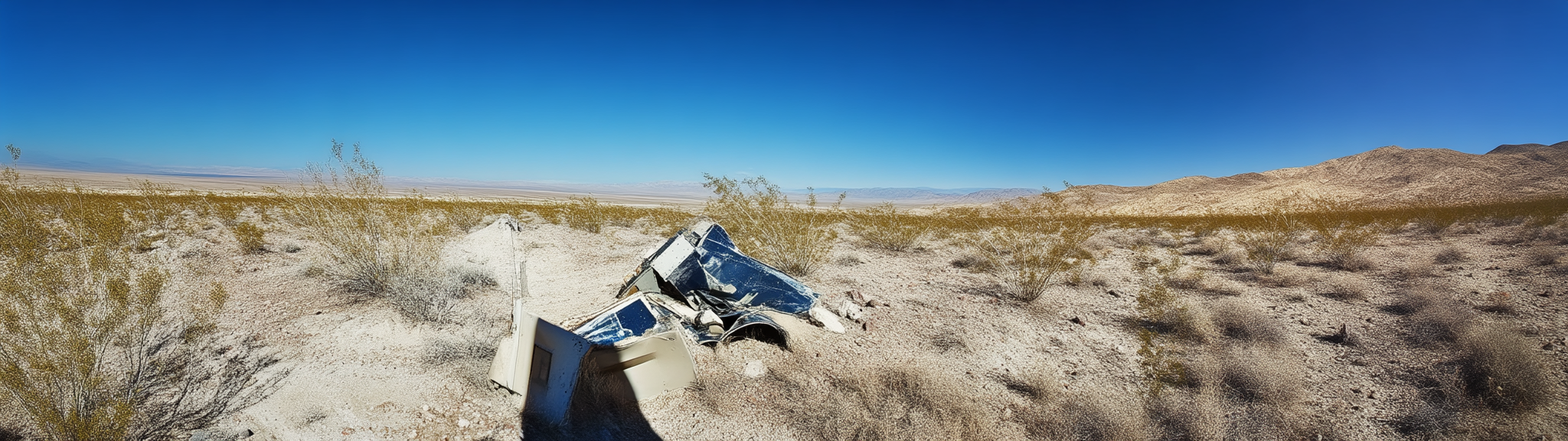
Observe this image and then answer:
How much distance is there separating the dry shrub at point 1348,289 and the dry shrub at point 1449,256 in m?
2.99

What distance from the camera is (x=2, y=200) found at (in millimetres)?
6949

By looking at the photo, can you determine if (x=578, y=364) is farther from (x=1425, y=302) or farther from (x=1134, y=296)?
(x=1425, y=302)

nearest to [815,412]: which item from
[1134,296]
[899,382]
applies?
[899,382]

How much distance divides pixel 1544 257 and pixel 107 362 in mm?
20446

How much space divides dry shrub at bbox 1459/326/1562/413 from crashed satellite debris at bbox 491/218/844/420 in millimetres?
5723

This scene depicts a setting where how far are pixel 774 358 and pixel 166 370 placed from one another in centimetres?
564

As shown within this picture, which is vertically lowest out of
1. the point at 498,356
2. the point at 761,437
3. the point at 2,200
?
the point at 761,437

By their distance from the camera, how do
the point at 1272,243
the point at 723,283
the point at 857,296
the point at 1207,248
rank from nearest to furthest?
the point at 723,283, the point at 857,296, the point at 1272,243, the point at 1207,248

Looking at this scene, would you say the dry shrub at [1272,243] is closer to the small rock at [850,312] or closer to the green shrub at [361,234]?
the small rock at [850,312]

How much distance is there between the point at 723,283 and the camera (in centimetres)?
609

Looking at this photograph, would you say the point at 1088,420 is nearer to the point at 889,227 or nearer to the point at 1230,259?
the point at 889,227

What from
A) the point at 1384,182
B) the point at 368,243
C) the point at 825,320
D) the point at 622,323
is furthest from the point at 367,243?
the point at 1384,182

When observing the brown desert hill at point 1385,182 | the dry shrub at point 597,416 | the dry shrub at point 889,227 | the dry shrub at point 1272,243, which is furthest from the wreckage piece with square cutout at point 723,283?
the brown desert hill at point 1385,182

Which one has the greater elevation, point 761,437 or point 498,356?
point 498,356
